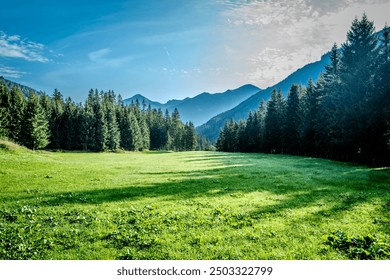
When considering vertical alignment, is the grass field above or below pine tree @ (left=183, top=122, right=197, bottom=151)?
below

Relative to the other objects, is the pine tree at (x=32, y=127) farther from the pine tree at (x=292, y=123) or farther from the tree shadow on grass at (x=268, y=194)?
the pine tree at (x=292, y=123)

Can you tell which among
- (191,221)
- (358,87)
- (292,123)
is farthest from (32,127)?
(358,87)

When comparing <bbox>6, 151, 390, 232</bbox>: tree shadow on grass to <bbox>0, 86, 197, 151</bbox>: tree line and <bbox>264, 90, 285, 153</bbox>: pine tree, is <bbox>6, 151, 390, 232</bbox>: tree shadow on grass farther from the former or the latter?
<bbox>264, 90, 285, 153</bbox>: pine tree

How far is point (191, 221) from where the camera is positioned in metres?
12.3

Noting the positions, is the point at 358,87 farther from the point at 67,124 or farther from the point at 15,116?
the point at 67,124

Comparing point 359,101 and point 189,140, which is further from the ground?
point 359,101

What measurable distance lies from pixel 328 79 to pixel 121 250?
67189 millimetres

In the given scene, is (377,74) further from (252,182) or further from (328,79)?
(252,182)

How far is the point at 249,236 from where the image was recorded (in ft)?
34.0

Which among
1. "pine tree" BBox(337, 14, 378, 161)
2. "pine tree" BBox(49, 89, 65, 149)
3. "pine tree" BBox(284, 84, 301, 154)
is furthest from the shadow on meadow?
"pine tree" BBox(49, 89, 65, 149)

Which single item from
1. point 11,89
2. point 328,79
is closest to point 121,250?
point 328,79

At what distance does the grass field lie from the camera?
910cm

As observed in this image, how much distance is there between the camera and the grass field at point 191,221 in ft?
29.9

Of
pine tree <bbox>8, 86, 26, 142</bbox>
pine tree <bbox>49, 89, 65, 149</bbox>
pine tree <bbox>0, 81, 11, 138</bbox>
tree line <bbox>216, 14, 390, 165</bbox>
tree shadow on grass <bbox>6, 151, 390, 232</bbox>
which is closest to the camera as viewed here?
tree shadow on grass <bbox>6, 151, 390, 232</bbox>
